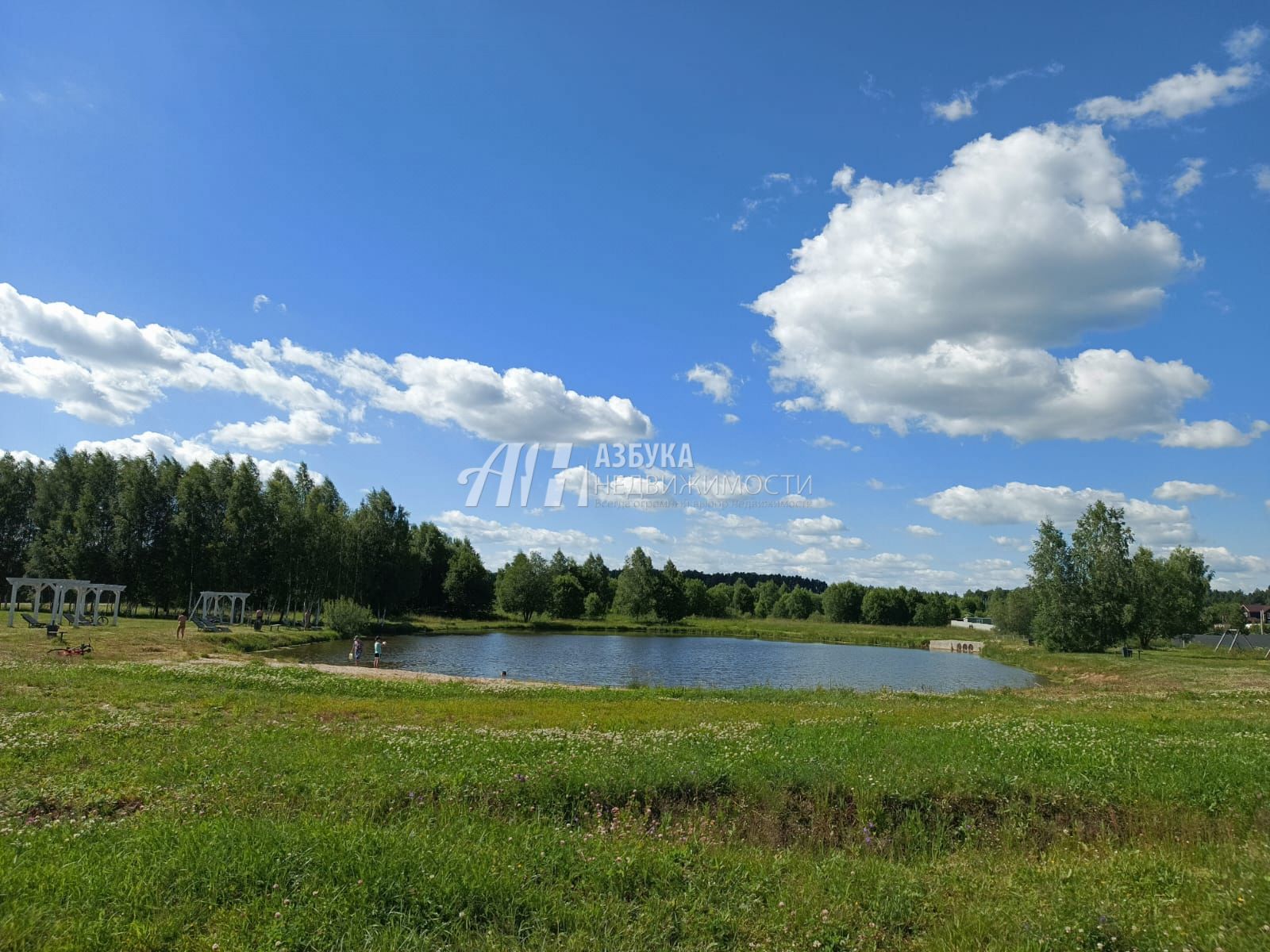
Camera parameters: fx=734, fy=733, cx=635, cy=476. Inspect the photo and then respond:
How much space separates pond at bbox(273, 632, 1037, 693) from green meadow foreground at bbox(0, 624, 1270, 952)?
25.1 meters

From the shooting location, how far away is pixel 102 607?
8300cm

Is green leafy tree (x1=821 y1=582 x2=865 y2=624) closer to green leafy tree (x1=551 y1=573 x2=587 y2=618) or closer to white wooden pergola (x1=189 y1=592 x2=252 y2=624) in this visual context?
green leafy tree (x1=551 y1=573 x2=587 y2=618)

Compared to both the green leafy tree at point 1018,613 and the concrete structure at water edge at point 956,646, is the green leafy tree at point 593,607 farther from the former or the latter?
the green leafy tree at point 1018,613

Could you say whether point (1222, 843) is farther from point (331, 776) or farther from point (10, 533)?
point (10, 533)

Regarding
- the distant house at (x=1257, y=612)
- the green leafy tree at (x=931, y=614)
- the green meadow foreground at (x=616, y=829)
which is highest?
the green meadow foreground at (x=616, y=829)

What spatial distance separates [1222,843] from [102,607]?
100522 mm

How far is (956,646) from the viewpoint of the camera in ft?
324

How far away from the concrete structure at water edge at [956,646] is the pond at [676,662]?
353 cm

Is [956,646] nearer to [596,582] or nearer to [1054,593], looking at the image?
[1054,593]

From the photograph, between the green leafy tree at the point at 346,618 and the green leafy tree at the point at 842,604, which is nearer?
the green leafy tree at the point at 346,618

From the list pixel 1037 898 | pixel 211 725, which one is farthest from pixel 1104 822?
pixel 211 725

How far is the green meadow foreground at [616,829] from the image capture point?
20.9 ft

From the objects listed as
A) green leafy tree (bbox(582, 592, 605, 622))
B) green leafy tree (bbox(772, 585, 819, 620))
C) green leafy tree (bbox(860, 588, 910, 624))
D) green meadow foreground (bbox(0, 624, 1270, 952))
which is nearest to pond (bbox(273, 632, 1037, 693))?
green meadow foreground (bbox(0, 624, 1270, 952))

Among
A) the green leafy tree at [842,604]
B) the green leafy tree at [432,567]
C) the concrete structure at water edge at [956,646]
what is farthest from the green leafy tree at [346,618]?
the green leafy tree at [842,604]
